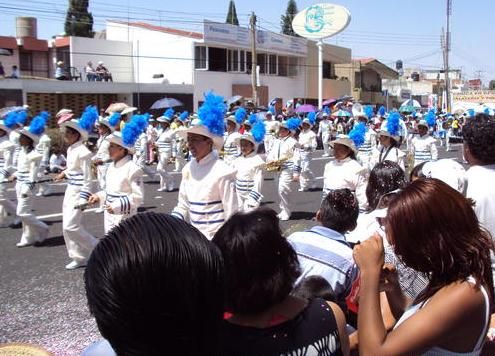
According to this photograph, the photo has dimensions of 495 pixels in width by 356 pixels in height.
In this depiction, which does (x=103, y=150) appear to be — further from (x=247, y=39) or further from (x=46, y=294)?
(x=247, y=39)

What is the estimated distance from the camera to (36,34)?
28.4 meters

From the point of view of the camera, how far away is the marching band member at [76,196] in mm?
6383

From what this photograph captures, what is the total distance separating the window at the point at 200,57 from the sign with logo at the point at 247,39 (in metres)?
0.58

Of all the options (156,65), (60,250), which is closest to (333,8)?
(156,65)

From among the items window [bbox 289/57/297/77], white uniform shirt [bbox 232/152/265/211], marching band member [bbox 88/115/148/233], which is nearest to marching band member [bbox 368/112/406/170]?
white uniform shirt [bbox 232/152/265/211]

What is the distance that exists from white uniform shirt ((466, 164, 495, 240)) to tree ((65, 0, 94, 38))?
4285 cm

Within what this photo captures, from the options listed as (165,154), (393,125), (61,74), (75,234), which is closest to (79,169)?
(75,234)

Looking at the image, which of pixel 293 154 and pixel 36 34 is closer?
pixel 293 154

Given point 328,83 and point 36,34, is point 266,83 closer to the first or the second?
point 328,83

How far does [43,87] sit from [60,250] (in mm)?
15200

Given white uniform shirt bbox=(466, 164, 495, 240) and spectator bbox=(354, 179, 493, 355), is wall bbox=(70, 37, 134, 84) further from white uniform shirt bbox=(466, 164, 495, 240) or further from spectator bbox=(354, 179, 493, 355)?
spectator bbox=(354, 179, 493, 355)

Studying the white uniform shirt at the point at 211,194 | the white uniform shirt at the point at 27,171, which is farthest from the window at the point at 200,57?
the white uniform shirt at the point at 211,194

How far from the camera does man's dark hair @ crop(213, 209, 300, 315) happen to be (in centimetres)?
170

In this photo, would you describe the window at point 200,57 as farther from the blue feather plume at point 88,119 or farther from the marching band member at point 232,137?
the blue feather plume at point 88,119
